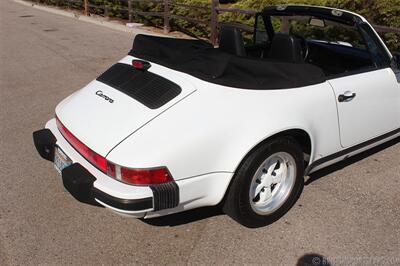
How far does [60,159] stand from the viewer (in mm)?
3164

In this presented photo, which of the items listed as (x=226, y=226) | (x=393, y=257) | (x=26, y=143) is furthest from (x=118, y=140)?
(x=26, y=143)

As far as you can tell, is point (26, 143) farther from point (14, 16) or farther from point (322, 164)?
point (14, 16)

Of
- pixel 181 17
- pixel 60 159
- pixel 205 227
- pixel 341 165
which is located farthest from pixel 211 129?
pixel 181 17

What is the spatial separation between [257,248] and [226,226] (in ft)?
1.08

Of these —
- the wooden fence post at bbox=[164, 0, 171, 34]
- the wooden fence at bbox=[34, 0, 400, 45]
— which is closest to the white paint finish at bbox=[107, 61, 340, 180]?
the wooden fence at bbox=[34, 0, 400, 45]

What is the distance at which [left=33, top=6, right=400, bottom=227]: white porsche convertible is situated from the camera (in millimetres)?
2615

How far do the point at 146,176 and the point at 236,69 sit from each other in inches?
40.3

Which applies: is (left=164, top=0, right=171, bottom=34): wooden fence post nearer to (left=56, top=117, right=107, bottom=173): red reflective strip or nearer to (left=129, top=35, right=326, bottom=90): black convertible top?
(left=129, top=35, right=326, bottom=90): black convertible top

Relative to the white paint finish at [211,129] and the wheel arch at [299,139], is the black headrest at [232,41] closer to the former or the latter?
the white paint finish at [211,129]

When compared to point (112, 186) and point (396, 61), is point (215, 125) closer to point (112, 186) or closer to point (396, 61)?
point (112, 186)

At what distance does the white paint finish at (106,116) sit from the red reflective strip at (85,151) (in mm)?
38

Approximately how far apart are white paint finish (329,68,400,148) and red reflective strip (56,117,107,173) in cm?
187

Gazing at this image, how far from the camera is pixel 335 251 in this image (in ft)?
9.52

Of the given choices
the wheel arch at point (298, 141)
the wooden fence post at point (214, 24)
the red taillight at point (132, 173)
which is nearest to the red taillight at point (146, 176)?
the red taillight at point (132, 173)
